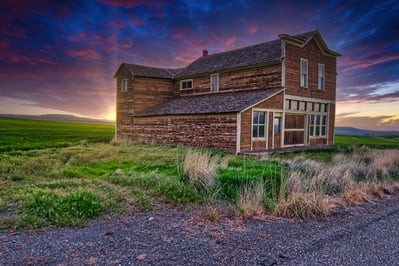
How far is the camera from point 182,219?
213 inches

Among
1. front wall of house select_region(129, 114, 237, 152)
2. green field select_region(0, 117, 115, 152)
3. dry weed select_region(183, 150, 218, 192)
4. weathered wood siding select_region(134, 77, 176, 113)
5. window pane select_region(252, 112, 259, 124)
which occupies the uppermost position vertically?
weathered wood siding select_region(134, 77, 176, 113)

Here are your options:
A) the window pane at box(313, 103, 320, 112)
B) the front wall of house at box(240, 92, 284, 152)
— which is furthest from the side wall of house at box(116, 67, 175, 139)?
the window pane at box(313, 103, 320, 112)

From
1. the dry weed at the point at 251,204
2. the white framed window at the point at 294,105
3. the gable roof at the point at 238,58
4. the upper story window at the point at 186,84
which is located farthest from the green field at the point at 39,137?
the white framed window at the point at 294,105

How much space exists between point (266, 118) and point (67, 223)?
49.0ft

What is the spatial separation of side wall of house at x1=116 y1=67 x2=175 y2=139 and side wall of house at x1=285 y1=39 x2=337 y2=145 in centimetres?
1231

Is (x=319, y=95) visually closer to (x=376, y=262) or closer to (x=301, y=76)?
(x=301, y=76)

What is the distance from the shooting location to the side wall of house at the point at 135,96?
84.1ft

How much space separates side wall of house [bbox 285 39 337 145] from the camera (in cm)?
1917

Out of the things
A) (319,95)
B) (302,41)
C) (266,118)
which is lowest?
(266,118)

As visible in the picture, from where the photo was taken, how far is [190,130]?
1961cm

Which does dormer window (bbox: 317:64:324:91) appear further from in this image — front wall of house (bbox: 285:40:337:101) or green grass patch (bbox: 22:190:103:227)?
green grass patch (bbox: 22:190:103:227)

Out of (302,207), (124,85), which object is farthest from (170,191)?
(124,85)

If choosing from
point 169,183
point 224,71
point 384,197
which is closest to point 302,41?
point 224,71

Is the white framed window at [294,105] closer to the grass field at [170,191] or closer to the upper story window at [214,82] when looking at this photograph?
the upper story window at [214,82]
